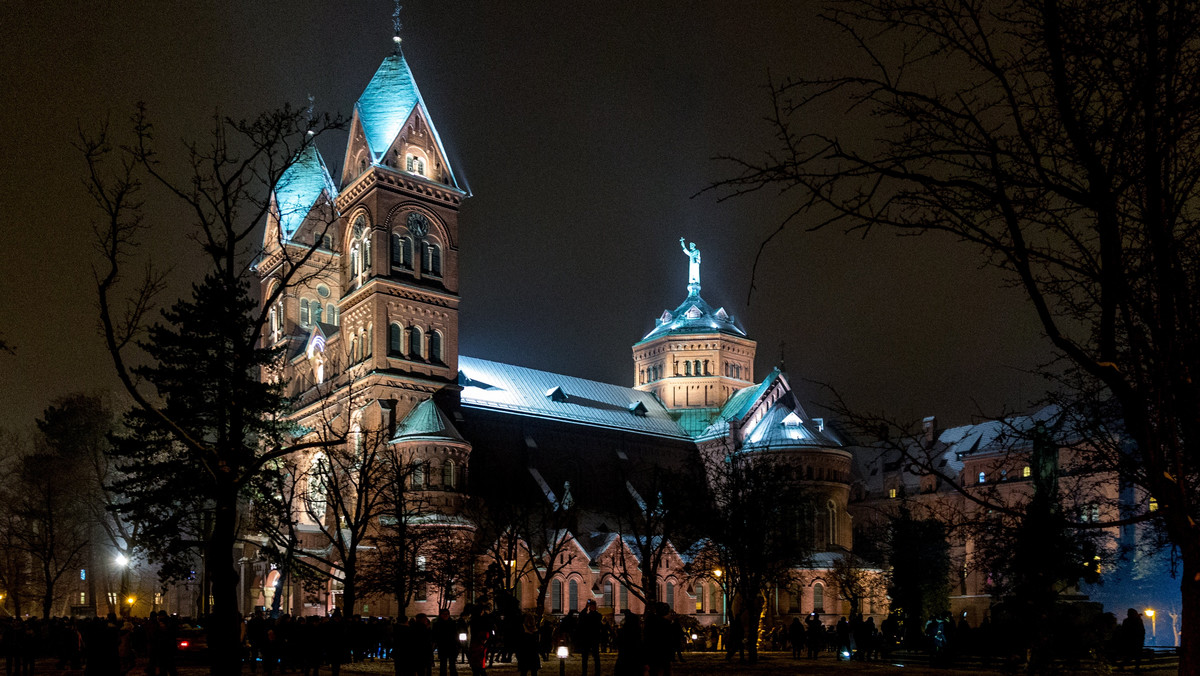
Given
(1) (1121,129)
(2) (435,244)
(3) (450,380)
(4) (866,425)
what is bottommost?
(4) (866,425)

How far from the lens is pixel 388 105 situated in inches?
2645

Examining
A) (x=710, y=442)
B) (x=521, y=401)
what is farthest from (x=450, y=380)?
(x=710, y=442)

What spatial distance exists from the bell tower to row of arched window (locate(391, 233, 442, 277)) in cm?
2934

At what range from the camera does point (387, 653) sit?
40.9 metres

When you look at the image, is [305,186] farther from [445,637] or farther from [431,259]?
[445,637]

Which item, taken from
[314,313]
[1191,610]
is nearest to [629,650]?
[1191,610]

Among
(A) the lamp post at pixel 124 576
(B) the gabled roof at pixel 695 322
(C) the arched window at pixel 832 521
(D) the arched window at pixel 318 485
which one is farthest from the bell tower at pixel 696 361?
(A) the lamp post at pixel 124 576

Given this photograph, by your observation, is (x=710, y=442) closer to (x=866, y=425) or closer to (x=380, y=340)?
(x=380, y=340)

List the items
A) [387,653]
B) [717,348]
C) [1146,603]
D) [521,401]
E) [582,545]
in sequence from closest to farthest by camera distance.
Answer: [387,653]
[1146,603]
[582,545]
[521,401]
[717,348]

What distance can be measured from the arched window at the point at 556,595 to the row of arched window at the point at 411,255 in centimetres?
1978

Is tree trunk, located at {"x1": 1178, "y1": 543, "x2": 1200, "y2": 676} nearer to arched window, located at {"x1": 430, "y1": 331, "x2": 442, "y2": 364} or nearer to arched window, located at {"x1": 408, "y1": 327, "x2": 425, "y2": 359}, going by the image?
arched window, located at {"x1": 408, "y1": 327, "x2": 425, "y2": 359}

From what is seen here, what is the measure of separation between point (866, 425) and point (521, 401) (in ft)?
220

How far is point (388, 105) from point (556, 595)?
3104 centimetres

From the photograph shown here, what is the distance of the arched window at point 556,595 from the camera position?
214 ft
